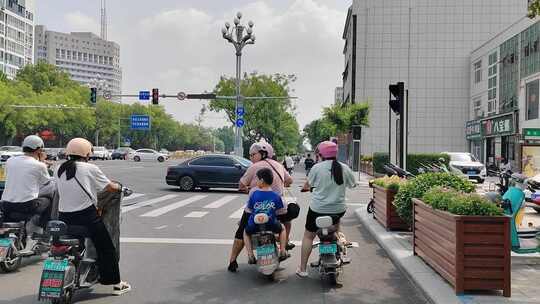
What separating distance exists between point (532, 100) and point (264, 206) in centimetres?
3734

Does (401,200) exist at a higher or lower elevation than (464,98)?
lower

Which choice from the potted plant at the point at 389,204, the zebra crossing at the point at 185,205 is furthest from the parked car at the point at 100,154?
the potted plant at the point at 389,204

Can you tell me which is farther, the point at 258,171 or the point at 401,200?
the point at 401,200

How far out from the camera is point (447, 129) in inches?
2324

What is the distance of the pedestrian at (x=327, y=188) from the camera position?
22.8 ft

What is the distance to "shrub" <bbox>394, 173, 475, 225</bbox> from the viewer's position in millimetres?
8688

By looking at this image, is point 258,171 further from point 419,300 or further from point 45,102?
point 45,102

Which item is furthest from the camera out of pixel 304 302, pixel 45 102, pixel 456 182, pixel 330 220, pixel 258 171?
pixel 45 102

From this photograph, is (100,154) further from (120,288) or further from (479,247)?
(479,247)

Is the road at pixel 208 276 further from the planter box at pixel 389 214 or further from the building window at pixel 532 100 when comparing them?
the building window at pixel 532 100

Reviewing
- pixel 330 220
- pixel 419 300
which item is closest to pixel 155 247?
pixel 330 220

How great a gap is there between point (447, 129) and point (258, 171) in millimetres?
55133

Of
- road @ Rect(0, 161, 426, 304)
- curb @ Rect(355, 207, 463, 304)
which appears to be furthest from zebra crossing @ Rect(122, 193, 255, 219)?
curb @ Rect(355, 207, 463, 304)

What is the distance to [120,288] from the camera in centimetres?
626
